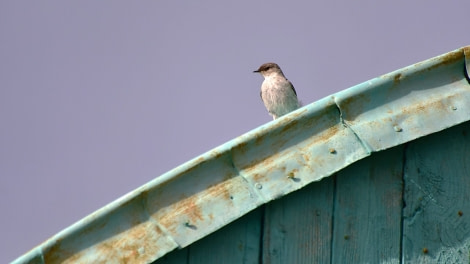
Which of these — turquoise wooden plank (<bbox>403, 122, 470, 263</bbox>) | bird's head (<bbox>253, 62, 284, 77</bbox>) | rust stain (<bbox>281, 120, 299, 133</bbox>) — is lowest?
turquoise wooden plank (<bbox>403, 122, 470, 263</bbox>)

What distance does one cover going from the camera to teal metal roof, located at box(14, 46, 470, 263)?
3523 mm

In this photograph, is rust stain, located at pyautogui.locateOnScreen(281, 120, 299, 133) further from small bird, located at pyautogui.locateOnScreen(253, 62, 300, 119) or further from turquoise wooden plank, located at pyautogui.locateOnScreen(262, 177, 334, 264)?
small bird, located at pyautogui.locateOnScreen(253, 62, 300, 119)

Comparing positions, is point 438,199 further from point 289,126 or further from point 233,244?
point 233,244

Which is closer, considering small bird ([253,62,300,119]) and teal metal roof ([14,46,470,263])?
teal metal roof ([14,46,470,263])

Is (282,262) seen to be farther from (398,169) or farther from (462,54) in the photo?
(462,54)

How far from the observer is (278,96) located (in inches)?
459

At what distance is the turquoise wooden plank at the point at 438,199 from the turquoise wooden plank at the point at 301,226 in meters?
0.33

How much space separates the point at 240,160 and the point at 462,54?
101 centimetres

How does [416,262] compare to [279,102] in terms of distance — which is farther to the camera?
[279,102]

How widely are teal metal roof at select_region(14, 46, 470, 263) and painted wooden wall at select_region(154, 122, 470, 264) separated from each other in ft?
0.39

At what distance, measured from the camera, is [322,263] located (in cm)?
384

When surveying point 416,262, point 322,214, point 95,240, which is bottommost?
point 416,262

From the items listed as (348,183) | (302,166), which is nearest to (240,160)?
(302,166)

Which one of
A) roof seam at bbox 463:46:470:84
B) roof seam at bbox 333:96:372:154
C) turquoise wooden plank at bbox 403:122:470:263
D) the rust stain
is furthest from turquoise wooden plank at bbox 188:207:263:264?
roof seam at bbox 463:46:470:84
